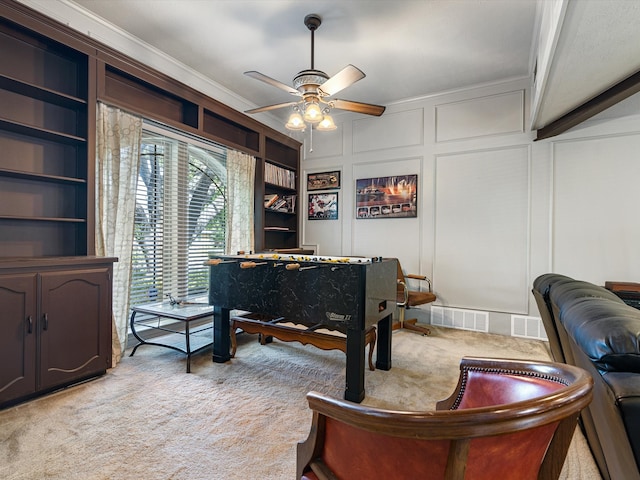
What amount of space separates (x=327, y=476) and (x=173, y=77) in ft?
12.3

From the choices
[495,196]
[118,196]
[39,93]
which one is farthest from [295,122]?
[495,196]

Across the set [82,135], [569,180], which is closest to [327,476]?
[82,135]

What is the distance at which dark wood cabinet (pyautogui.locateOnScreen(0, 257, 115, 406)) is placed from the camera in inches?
76.1

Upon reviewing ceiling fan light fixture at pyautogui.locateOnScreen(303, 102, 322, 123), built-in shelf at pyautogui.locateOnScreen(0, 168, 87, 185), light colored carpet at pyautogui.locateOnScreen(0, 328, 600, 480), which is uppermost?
ceiling fan light fixture at pyautogui.locateOnScreen(303, 102, 322, 123)

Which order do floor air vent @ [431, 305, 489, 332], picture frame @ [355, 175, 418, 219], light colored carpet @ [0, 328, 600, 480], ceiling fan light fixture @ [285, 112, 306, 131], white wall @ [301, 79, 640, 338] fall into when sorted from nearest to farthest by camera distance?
1. light colored carpet @ [0, 328, 600, 480]
2. ceiling fan light fixture @ [285, 112, 306, 131]
3. white wall @ [301, 79, 640, 338]
4. floor air vent @ [431, 305, 489, 332]
5. picture frame @ [355, 175, 418, 219]

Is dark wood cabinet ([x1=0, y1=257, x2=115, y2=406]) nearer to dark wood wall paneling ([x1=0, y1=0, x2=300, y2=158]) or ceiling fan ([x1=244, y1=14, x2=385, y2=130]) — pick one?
dark wood wall paneling ([x1=0, y1=0, x2=300, y2=158])

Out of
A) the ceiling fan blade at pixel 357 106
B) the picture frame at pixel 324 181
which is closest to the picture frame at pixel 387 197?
the picture frame at pixel 324 181

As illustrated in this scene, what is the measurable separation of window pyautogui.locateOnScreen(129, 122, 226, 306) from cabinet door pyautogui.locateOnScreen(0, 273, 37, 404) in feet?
3.59

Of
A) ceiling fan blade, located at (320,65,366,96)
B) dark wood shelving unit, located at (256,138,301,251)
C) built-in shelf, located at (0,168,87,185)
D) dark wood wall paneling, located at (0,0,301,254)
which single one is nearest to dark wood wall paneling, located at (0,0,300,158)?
dark wood wall paneling, located at (0,0,301,254)

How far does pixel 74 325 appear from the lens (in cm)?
224

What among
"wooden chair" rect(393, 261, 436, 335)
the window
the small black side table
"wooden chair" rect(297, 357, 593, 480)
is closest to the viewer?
"wooden chair" rect(297, 357, 593, 480)

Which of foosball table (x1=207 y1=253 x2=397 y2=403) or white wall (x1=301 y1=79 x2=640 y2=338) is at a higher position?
white wall (x1=301 y1=79 x2=640 y2=338)

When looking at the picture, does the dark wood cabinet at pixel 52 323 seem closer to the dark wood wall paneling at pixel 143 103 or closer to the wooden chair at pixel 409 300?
the dark wood wall paneling at pixel 143 103

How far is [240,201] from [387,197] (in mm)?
1992
